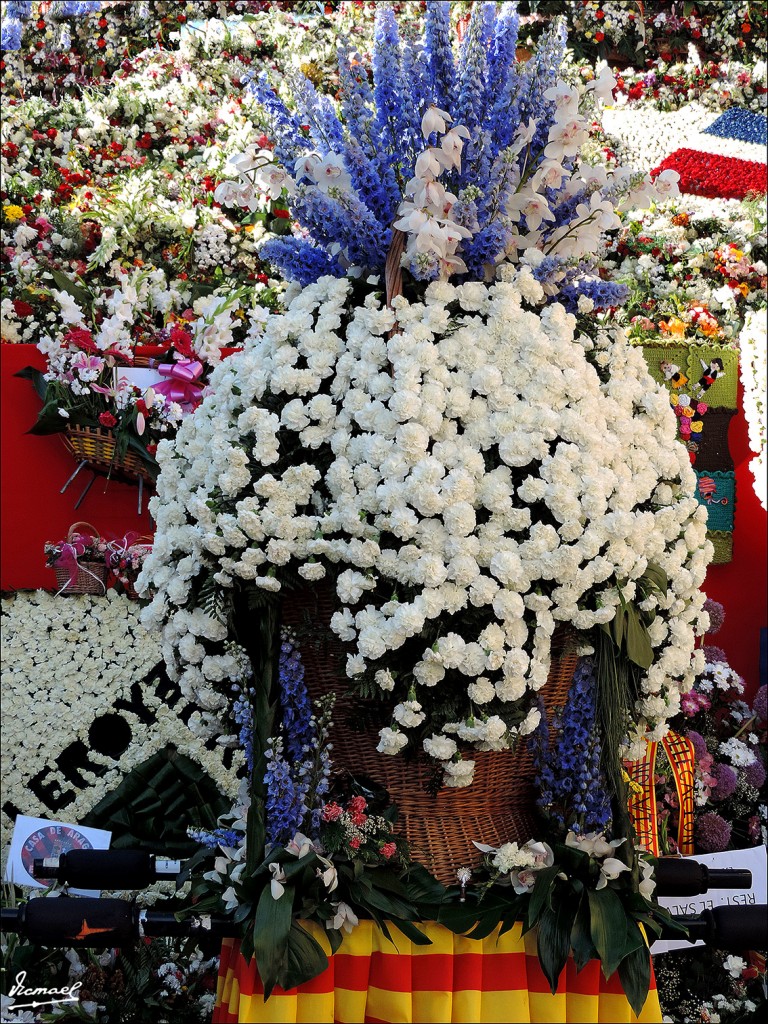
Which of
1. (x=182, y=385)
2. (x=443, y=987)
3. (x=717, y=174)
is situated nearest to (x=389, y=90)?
(x=443, y=987)

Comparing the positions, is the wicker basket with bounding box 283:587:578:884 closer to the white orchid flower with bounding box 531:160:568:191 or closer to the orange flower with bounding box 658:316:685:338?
the white orchid flower with bounding box 531:160:568:191

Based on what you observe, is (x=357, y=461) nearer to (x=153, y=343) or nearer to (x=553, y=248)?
(x=553, y=248)

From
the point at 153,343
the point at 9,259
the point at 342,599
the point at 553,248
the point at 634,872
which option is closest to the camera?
the point at 342,599

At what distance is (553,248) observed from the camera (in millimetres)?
1541

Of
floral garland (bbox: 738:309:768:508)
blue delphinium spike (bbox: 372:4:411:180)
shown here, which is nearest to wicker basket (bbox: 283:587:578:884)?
blue delphinium spike (bbox: 372:4:411:180)

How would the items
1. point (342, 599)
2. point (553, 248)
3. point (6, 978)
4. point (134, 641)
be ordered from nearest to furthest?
1. point (342, 599)
2. point (553, 248)
3. point (6, 978)
4. point (134, 641)

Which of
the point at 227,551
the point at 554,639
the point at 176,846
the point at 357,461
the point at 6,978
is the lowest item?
the point at 6,978

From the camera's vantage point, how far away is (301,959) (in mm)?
1292

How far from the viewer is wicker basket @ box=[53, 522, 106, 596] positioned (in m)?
2.95

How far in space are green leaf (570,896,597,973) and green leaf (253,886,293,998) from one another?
15.5 inches

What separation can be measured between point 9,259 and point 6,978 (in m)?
2.55

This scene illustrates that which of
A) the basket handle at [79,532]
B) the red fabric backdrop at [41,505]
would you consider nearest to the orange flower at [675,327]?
the red fabric backdrop at [41,505]

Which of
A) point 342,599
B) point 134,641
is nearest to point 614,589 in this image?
point 342,599

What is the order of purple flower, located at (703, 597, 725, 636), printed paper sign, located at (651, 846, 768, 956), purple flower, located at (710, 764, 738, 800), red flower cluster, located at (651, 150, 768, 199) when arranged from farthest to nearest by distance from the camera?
1. red flower cluster, located at (651, 150, 768, 199)
2. purple flower, located at (703, 597, 725, 636)
3. purple flower, located at (710, 764, 738, 800)
4. printed paper sign, located at (651, 846, 768, 956)
